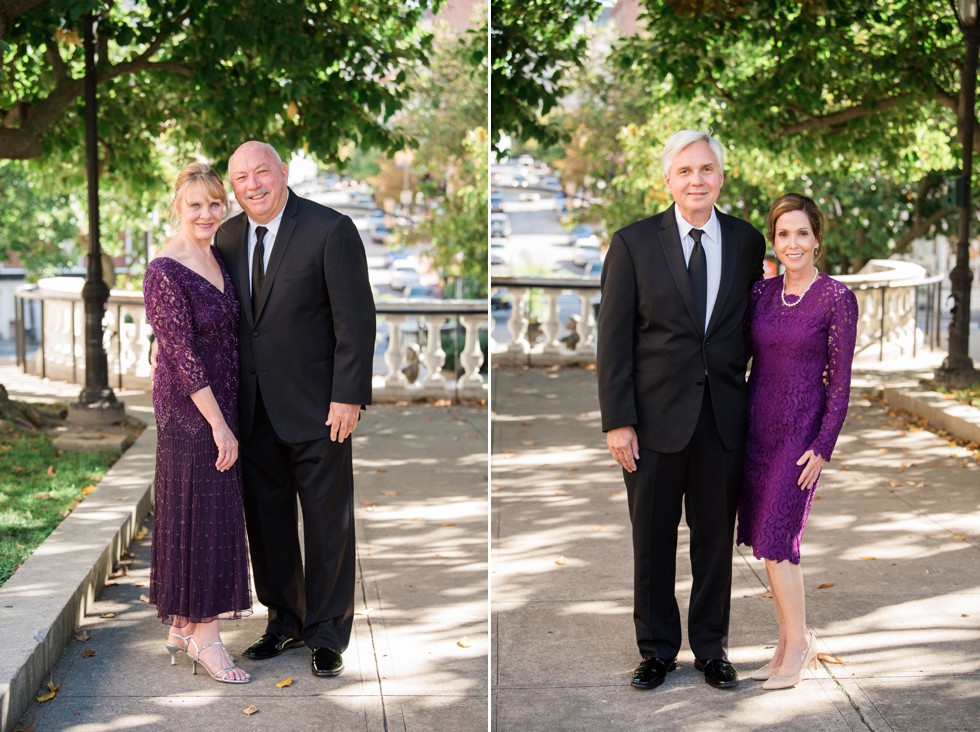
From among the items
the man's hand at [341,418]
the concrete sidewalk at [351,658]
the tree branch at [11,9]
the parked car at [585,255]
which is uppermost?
the tree branch at [11,9]

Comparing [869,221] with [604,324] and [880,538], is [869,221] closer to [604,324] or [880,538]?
[880,538]

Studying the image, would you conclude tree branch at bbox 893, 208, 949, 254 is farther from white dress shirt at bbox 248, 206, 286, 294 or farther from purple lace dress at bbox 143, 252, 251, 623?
purple lace dress at bbox 143, 252, 251, 623

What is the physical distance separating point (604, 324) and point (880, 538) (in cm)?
331

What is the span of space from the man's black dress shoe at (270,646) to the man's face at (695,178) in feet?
8.45

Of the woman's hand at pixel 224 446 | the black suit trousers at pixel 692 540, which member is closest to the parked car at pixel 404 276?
the woman's hand at pixel 224 446

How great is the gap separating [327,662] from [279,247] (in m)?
1.76

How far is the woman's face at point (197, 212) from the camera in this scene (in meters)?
4.99

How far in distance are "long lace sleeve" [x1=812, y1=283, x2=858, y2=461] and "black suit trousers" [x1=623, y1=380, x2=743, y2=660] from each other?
14.6 inches

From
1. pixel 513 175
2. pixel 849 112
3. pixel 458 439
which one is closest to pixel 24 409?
pixel 458 439

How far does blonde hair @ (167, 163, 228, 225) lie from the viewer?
5.01 m

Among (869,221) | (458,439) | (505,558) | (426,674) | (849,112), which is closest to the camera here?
(426,674)

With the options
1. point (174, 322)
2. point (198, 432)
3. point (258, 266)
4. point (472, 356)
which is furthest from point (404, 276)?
point (174, 322)

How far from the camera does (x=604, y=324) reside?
16.0ft

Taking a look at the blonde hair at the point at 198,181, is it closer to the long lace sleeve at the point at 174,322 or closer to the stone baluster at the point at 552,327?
the long lace sleeve at the point at 174,322
